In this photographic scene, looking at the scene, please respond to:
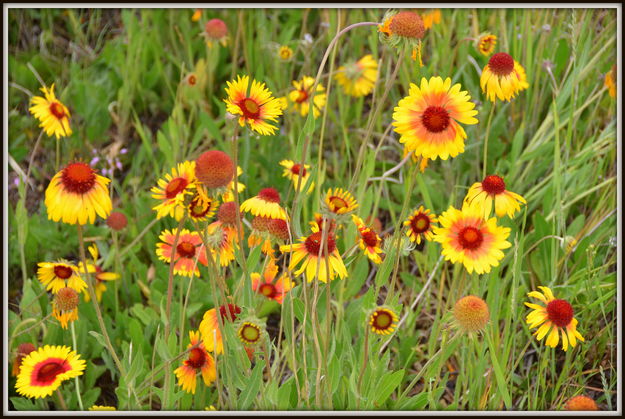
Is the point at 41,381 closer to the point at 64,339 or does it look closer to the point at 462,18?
the point at 64,339

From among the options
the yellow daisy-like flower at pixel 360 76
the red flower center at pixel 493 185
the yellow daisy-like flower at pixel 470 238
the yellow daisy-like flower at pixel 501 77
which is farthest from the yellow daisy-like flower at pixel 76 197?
the yellow daisy-like flower at pixel 360 76

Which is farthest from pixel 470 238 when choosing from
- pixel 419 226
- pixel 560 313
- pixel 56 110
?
pixel 56 110

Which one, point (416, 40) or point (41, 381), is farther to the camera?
point (41, 381)

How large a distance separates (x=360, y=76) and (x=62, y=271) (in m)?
1.01

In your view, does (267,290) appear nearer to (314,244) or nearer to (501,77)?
(314,244)

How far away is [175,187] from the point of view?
1215mm

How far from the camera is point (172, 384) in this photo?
52.1 inches

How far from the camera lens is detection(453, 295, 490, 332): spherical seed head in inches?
46.0

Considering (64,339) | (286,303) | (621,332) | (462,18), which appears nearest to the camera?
(286,303)

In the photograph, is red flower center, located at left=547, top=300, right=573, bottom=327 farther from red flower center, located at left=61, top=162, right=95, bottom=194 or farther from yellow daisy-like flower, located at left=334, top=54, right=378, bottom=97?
yellow daisy-like flower, located at left=334, top=54, right=378, bottom=97

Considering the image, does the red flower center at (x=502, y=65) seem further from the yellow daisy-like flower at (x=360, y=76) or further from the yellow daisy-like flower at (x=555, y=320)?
the yellow daisy-like flower at (x=360, y=76)

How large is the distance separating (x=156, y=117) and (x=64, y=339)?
110 centimetres

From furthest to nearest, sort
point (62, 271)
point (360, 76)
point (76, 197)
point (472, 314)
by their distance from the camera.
A: point (360, 76) < point (62, 271) < point (472, 314) < point (76, 197)

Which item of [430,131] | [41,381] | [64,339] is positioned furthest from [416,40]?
[64,339]
